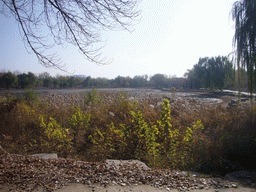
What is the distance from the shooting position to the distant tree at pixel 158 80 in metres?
29.9

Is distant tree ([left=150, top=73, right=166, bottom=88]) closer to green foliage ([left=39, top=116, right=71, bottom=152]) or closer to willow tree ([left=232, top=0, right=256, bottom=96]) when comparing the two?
willow tree ([left=232, top=0, right=256, bottom=96])

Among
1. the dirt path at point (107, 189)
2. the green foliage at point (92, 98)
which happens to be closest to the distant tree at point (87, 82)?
the green foliage at point (92, 98)

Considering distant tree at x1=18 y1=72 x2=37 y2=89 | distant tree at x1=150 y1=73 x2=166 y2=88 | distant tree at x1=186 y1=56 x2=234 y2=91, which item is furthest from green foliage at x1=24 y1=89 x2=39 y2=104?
distant tree at x1=186 y1=56 x2=234 y2=91

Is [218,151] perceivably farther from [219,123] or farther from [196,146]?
[219,123]

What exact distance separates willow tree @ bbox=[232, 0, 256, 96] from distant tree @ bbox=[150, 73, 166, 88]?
22.7 metres

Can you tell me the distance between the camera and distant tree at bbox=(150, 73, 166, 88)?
98.0 ft

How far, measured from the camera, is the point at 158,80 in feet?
97.9

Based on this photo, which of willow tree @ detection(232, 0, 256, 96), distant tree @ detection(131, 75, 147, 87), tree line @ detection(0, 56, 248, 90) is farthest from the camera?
distant tree @ detection(131, 75, 147, 87)

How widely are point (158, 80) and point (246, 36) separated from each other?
23021 mm

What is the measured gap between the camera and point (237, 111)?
6.62 metres

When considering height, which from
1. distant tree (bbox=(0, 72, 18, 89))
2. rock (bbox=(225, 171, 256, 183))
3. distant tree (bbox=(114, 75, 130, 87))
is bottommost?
rock (bbox=(225, 171, 256, 183))

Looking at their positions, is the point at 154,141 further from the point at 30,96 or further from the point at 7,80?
the point at 30,96

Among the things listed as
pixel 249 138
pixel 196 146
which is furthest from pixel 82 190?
pixel 249 138

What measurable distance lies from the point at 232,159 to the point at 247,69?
13.0 feet
